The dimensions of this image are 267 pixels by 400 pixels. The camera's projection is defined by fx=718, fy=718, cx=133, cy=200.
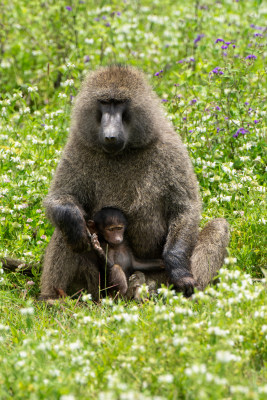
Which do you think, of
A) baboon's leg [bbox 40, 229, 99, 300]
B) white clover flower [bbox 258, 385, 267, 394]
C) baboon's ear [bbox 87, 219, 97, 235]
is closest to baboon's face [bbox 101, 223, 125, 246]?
baboon's ear [bbox 87, 219, 97, 235]

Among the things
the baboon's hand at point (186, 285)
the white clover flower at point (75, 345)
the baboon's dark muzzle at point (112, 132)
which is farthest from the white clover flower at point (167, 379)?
the baboon's dark muzzle at point (112, 132)

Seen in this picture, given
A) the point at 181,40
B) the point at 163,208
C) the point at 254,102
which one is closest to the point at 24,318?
the point at 163,208

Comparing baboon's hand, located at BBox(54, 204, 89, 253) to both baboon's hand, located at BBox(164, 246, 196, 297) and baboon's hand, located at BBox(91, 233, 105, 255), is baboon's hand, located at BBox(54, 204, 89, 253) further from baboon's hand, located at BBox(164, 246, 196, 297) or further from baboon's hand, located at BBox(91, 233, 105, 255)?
baboon's hand, located at BBox(164, 246, 196, 297)

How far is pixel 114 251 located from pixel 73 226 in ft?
1.21

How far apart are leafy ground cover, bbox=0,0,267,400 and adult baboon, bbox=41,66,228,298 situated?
258 mm

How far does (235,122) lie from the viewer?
6348 mm

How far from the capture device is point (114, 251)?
4.88 meters

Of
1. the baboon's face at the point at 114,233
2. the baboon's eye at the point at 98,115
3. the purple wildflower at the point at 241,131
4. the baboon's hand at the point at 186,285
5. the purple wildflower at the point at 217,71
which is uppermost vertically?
the purple wildflower at the point at 217,71

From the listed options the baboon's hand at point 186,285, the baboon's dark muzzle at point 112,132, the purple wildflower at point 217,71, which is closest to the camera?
the baboon's dark muzzle at point 112,132

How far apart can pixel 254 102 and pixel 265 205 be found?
148cm

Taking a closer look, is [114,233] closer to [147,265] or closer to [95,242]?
[95,242]

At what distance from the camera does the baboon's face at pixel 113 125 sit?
455 cm

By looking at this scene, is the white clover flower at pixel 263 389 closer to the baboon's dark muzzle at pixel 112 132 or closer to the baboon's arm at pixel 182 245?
the baboon's arm at pixel 182 245

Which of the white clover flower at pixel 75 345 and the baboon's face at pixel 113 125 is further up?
the baboon's face at pixel 113 125
